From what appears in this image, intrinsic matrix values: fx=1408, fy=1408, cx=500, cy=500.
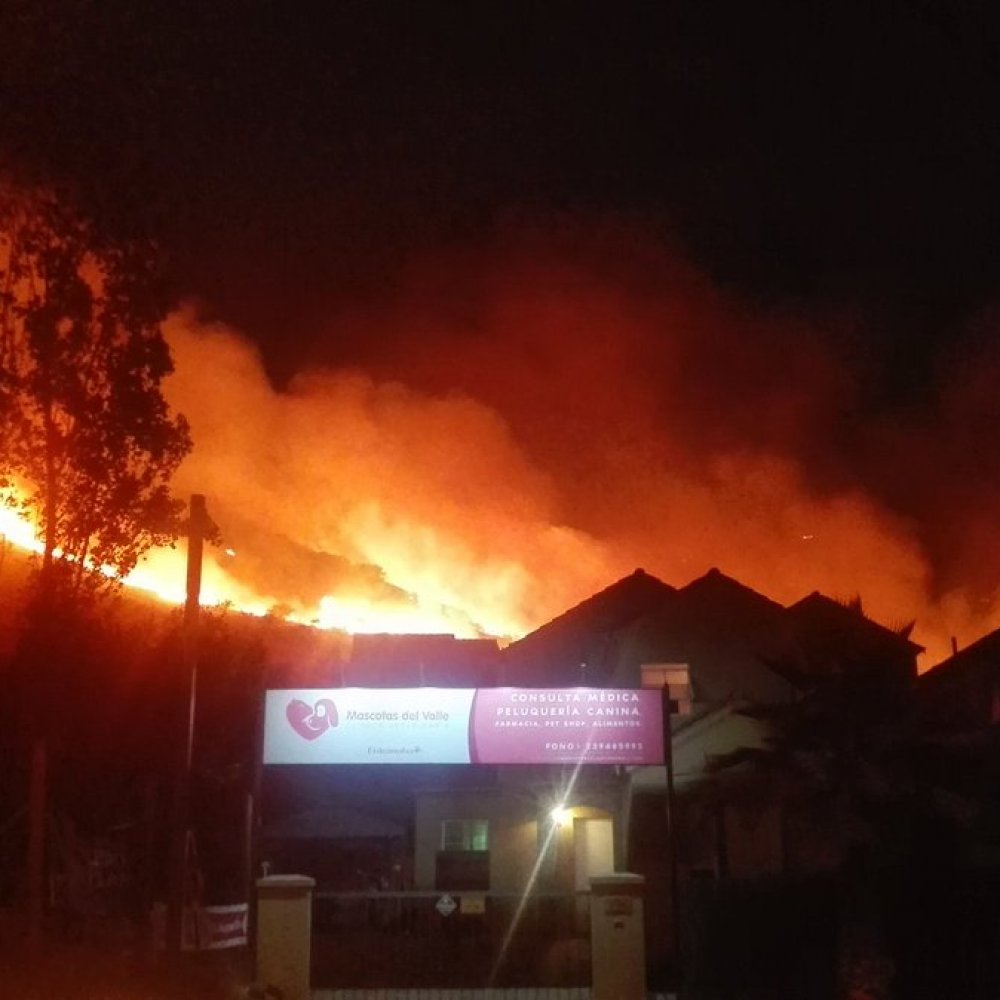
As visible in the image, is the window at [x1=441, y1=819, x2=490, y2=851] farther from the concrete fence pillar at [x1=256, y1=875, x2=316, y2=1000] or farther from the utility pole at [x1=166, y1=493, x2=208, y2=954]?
the concrete fence pillar at [x1=256, y1=875, x2=316, y2=1000]

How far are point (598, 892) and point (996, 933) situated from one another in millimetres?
4344

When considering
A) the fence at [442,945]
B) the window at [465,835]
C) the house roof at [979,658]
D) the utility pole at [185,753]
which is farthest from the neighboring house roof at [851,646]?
the window at [465,835]

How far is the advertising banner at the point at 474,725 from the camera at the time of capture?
1956 centimetres

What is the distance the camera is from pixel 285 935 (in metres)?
16.1

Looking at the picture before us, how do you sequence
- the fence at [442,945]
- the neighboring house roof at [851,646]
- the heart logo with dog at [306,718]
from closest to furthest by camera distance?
the neighboring house roof at [851,646] → the fence at [442,945] → the heart logo with dog at [306,718]

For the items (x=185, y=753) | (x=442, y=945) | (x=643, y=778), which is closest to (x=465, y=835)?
(x=643, y=778)

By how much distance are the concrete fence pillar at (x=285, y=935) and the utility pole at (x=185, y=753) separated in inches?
77.9

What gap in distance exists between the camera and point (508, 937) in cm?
1753

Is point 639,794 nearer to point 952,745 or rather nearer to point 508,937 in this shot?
point 508,937

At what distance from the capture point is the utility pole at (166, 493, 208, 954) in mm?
17906

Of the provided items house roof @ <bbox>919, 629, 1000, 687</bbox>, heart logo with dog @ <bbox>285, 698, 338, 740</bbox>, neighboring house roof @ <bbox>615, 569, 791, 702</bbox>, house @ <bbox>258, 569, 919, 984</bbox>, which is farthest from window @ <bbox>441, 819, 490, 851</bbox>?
house roof @ <bbox>919, 629, 1000, 687</bbox>

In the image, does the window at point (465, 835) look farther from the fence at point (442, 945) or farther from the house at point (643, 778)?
the fence at point (442, 945)

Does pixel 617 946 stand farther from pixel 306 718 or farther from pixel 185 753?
pixel 185 753

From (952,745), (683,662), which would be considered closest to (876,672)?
(952,745)
